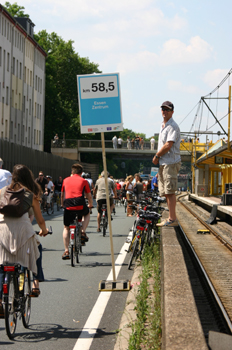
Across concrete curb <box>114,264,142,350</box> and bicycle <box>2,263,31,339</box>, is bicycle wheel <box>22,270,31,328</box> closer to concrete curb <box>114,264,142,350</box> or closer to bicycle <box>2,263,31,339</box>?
bicycle <box>2,263,31,339</box>

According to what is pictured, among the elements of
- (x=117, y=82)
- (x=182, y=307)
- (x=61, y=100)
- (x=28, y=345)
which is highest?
(x=61, y=100)

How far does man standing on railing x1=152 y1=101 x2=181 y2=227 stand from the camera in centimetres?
1002

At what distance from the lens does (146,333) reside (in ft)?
19.4

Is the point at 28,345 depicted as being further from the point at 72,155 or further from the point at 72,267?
the point at 72,155

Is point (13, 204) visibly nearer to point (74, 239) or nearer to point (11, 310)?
point (11, 310)

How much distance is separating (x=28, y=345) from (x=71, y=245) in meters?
5.34

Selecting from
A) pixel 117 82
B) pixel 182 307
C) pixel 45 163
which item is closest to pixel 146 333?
pixel 182 307

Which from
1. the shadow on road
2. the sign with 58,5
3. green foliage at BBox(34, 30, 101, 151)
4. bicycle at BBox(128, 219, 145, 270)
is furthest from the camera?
green foliage at BBox(34, 30, 101, 151)

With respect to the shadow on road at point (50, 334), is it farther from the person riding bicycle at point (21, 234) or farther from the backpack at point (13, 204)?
the backpack at point (13, 204)

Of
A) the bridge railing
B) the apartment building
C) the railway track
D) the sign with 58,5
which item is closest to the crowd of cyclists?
the sign with 58,5

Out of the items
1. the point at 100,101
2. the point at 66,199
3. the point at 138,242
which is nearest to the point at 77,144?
the point at 66,199

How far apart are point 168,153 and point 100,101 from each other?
183cm

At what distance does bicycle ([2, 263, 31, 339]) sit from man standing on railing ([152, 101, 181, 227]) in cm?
398

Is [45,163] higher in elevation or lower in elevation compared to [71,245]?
higher
